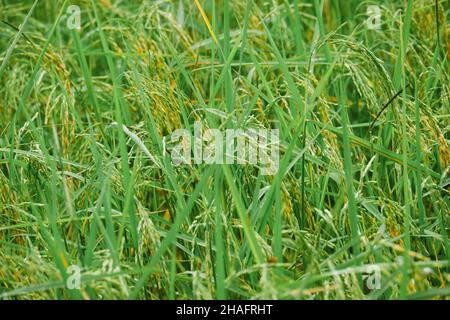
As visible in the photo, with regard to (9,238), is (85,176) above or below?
above

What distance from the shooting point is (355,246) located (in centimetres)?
132

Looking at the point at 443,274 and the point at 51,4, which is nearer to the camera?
the point at 443,274

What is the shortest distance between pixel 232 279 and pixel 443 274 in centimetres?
43

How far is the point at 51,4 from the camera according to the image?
2.72 metres

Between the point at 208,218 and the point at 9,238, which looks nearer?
the point at 208,218

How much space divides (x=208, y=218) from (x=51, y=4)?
5.14 feet

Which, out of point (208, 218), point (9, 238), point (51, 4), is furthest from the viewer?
point (51, 4)
